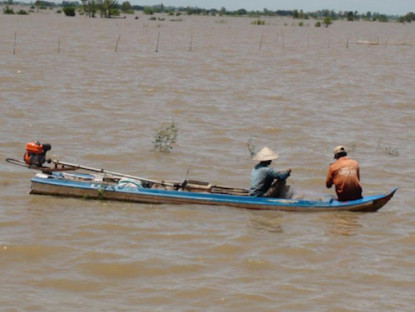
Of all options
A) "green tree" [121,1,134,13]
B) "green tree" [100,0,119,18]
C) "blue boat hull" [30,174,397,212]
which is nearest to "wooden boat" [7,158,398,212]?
"blue boat hull" [30,174,397,212]

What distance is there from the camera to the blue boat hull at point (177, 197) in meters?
10.3

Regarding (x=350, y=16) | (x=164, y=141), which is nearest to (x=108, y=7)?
(x=350, y=16)

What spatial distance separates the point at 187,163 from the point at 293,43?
→ 28.6m

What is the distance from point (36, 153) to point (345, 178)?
3914 millimetres

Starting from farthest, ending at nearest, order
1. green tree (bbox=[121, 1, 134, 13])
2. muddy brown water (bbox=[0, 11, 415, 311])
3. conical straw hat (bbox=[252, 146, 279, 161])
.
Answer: green tree (bbox=[121, 1, 134, 13]) < conical straw hat (bbox=[252, 146, 279, 161]) < muddy brown water (bbox=[0, 11, 415, 311])

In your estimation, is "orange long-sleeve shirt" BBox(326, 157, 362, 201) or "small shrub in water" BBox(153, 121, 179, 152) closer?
"orange long-sleeve shirt" BBox(326, 157, 362, 201)

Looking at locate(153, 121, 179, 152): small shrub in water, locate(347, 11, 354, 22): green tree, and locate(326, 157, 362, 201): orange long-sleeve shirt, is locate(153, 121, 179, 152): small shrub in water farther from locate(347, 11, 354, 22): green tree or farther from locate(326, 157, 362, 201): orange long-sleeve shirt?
locate(347, 11, 354, 22): green tree

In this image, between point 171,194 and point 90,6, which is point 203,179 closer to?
point 171,194

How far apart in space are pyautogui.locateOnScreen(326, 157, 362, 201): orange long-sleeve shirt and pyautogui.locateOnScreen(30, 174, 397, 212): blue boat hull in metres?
0.12

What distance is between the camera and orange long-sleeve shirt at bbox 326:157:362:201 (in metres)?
Answer: 10.3

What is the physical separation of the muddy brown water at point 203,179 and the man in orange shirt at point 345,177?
0.28m

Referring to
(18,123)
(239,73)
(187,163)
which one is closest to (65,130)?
(18,123)

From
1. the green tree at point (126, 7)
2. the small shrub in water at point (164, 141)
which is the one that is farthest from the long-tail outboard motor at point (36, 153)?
the green tree at point (126, 7)

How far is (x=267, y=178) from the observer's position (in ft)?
33.6
